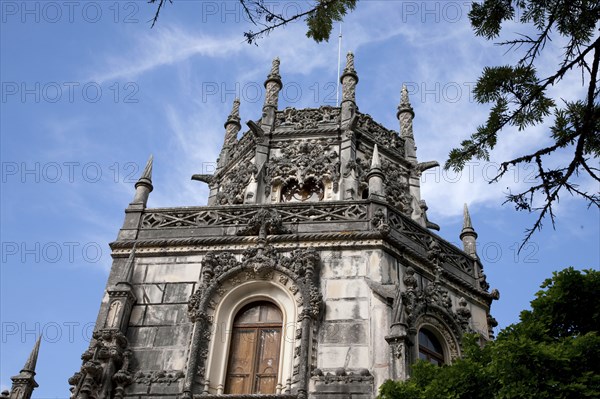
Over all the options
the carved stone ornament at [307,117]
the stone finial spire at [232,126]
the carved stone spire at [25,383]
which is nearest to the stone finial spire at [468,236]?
the carved stone ornament at [307,117]

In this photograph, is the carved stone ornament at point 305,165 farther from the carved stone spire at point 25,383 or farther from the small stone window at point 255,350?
the carved stone spire at point 25,383

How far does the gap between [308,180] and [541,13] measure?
1214cm

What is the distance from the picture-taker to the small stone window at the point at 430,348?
16016 millimetres

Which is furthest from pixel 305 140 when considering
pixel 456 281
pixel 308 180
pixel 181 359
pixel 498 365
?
pixel 498 365

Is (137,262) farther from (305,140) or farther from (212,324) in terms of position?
(305,140)

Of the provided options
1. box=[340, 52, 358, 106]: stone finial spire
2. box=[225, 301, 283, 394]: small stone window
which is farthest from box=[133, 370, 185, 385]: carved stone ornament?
box=[340, 52, 358, 106]: stone finial spire

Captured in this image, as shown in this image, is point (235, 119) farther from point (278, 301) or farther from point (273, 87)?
point (278, 301)

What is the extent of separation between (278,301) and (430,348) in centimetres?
337

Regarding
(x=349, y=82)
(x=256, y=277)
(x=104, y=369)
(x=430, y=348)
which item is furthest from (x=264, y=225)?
(x=349, y=82)

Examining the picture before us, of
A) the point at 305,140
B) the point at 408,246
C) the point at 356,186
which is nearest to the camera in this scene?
the point at 408,246

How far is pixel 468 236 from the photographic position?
1953 centimetres

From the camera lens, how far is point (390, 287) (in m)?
15.9

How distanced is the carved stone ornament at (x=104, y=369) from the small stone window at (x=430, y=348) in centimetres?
596

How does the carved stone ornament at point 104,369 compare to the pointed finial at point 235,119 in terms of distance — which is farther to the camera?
the pointed finial at point 235,119
